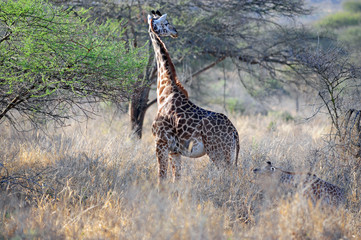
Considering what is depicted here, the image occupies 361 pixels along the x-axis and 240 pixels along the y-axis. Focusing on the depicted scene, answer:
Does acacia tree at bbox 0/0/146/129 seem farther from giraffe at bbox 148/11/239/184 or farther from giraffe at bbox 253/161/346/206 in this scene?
giraffe at bbox 253/161/346/206

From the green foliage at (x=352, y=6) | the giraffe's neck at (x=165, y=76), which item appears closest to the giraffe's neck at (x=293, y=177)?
the giraffe's neck at (x=165, y=76)

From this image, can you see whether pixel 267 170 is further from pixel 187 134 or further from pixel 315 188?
pixel 187 134

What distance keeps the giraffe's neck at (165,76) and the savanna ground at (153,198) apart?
1.06 m

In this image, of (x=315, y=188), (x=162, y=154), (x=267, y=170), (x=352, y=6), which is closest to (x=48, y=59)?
(x=162, y=154)

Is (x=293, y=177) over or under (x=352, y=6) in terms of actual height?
under

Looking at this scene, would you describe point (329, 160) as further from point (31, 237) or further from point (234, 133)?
point (31, 237)

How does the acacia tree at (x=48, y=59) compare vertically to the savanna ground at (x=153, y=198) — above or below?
above

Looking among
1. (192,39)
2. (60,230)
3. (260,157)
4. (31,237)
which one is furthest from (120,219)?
(192,39)

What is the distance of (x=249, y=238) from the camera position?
3.79 m

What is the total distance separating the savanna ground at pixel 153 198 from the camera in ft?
12.1

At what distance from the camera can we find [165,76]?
18.9 feet

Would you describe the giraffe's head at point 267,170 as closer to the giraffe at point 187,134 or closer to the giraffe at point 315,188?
the giraffe at point 315,188

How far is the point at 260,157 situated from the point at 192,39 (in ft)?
10.5

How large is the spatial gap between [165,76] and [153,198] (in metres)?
2.53
